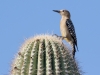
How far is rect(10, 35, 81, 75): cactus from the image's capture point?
18.9 feet

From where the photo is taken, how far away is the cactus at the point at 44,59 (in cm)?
575

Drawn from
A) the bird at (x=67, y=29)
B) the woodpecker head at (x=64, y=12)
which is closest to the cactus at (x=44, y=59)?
the bird at (x=67, y=29)

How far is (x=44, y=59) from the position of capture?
19.6 feet

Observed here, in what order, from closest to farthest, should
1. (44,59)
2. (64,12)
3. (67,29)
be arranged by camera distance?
(44,59) < (67,29) < (64,12)

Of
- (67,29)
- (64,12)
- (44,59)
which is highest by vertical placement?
(64,12)

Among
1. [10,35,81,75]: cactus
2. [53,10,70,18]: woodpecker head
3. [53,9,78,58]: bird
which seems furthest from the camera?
[53,10,70,18]: woodpecker head

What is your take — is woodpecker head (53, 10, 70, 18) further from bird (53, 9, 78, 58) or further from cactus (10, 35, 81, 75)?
cactus (10, 35, 81, 75)

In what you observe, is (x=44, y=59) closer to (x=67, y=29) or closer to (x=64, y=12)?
(x=67, y=29)

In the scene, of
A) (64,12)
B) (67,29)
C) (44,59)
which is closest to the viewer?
(44,59)

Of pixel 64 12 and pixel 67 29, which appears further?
pixel 64 12

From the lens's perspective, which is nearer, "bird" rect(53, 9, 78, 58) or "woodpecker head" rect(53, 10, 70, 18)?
"bird" rect(53, 9, 78, 58)

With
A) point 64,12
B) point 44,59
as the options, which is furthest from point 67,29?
point 44,59

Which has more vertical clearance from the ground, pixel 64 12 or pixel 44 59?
pixel 64 12

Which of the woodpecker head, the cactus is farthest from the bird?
the cactus
